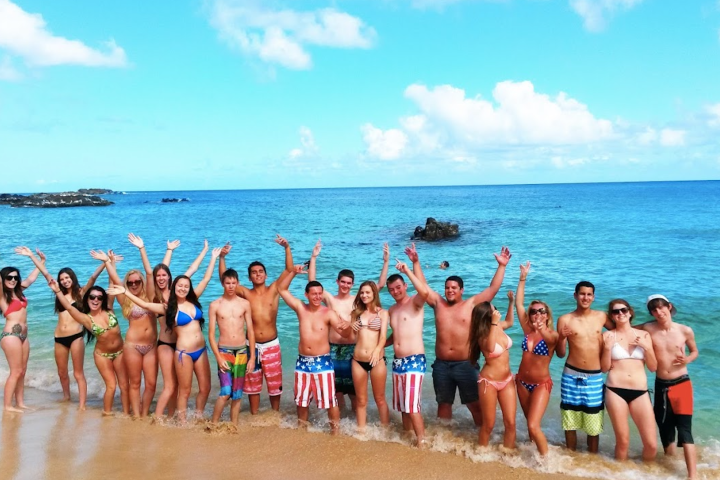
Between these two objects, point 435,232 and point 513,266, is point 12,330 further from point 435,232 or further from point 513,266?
point 435,232

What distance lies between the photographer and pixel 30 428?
22.7ft

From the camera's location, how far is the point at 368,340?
642cm

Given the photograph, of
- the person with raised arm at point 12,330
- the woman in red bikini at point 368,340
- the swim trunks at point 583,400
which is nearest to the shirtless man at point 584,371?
the swim trunks at point 583,400

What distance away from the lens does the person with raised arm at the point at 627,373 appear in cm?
577

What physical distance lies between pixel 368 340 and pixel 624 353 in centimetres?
291

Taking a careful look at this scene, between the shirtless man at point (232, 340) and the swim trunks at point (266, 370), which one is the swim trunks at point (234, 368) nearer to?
the shirtless man at point (232, 340)

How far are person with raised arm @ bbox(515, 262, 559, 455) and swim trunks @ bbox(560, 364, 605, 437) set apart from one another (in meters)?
0.25

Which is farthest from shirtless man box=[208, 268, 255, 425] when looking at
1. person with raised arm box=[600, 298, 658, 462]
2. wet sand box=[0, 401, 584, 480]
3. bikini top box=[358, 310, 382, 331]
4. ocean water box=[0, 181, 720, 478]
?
person with raised arm box=[600, 298, 658, 462]

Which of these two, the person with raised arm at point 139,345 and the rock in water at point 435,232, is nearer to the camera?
the person with raised arm at point 139,345

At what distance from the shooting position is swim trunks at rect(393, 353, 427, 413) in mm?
6305

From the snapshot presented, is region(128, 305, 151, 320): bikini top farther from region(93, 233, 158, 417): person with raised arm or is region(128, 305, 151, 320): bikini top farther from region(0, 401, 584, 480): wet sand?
region(0, 401, 584, 480): wet sand

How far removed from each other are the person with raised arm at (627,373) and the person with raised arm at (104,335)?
6120 mm

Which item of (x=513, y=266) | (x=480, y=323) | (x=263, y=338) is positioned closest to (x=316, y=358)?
(x=263, y=338)

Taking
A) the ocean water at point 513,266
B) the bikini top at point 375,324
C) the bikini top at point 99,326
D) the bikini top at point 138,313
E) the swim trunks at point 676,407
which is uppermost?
the bikini top at point 138,313
